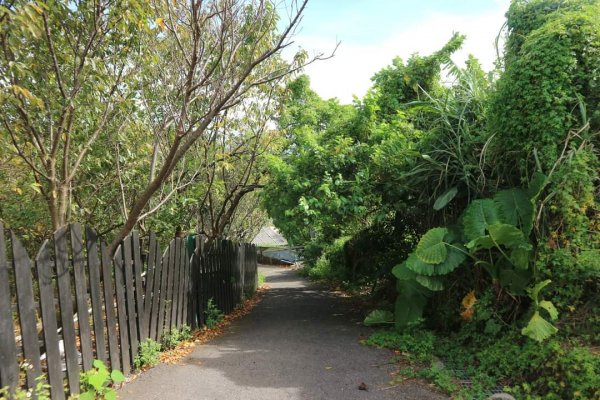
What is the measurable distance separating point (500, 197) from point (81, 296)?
17.1 ft

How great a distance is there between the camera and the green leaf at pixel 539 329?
442 centimetres

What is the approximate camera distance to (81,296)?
4117 millimetres

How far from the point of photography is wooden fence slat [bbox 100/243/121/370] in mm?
4547

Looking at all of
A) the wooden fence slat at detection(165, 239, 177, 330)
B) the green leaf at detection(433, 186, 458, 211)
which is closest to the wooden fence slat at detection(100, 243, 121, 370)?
the wooden fence slat at detection(165, 239, 177, 330)

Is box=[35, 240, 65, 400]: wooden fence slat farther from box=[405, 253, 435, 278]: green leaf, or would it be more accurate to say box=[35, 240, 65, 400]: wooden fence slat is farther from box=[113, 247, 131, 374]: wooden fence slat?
box=[405, 253, 435, 278]: green leaf

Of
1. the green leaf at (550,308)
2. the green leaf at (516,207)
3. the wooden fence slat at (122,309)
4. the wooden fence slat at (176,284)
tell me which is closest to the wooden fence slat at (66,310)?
the wooden fence slat at (122,309)

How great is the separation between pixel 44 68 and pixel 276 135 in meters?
6.04

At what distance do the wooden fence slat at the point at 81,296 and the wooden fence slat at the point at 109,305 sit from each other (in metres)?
0.37

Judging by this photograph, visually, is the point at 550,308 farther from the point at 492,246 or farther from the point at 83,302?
the point at 83,302

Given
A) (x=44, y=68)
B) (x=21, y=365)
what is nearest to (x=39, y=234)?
(x=44, y=68)

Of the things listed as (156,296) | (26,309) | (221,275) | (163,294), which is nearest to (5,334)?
(26,309)

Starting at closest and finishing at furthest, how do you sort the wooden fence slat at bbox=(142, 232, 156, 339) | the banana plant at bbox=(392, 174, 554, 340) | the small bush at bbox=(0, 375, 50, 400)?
the small bush at bbox=(0, 375, 50, 400) → the banana plant at bbox=(392, 174, 554, 340) → the wooden fence slat at bbox=(142, 232, 156, 339)

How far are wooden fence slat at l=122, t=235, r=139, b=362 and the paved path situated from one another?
391mm

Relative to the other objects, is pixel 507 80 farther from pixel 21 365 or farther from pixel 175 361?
pixel 21 365
